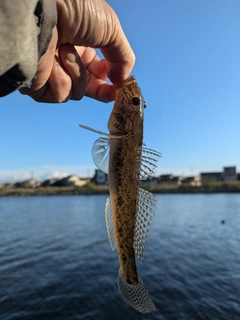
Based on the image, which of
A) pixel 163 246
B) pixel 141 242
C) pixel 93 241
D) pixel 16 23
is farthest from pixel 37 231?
pixel 16 23

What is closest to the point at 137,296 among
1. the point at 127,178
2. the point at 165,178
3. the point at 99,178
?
the point at 127,178

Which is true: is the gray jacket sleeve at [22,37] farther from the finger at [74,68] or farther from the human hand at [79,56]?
the finger at [74,68]

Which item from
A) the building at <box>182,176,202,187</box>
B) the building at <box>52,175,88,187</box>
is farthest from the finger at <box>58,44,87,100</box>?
the building at <box>52,175,88,187</box>

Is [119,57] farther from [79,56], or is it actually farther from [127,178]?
[127,178]

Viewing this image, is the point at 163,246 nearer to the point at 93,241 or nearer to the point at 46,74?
the point at 93,241

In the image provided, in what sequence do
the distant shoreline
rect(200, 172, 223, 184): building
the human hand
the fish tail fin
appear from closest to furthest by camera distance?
the human hand, the fish tail fin, the distant shoreline, rect(200, 172, 223, 184): building

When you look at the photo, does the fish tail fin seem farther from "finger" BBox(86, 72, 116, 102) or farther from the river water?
the river water
